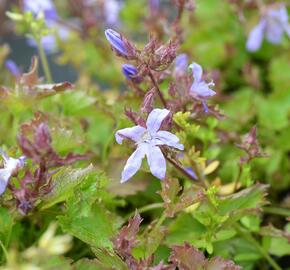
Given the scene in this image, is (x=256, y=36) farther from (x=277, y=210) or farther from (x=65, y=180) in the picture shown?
(x=65, y=180)

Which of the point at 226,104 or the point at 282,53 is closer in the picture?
the point at 226,104

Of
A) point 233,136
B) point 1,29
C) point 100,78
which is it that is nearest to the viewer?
point 233,136

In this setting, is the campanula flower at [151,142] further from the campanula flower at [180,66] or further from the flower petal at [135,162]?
the campanula flower at [180,66]

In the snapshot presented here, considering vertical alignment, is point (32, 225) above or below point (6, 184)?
below

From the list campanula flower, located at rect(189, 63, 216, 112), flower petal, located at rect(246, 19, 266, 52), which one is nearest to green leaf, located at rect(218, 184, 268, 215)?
campanula flower, located at rect(189, 63, 216, 112)

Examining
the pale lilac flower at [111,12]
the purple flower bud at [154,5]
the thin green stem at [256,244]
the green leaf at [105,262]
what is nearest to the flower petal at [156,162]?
the green leaf at [105,262]

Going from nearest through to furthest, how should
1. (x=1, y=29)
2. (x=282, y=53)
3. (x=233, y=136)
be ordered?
(x=233, y=136) < (x=282, y=53) < (x=1, y=29)

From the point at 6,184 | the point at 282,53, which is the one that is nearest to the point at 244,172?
the point at 6,184

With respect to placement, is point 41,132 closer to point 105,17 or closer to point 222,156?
point 222,156

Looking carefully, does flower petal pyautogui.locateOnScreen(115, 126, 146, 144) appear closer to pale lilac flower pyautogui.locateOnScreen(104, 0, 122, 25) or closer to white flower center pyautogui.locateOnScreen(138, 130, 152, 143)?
white flower center pyautogui.locateOnScreen(138, 130, 152, 143)
